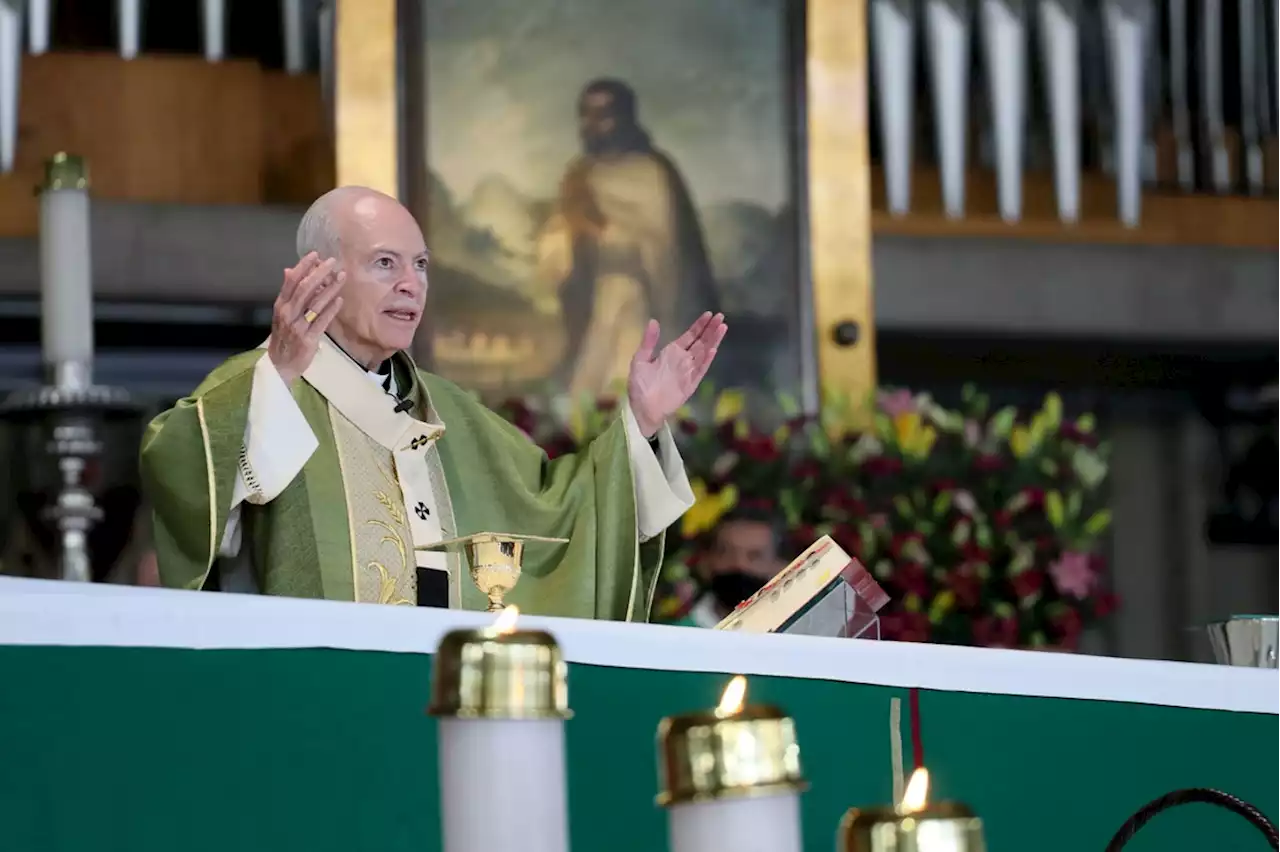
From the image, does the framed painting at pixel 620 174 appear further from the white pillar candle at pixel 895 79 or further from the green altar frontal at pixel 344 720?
the green altar frontal at pixel 344 720

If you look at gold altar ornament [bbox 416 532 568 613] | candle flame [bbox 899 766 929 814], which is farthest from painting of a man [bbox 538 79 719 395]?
candle flame [bbox 899 766 929 814]

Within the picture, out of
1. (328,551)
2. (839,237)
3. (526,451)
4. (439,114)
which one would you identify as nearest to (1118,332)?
(839,237)

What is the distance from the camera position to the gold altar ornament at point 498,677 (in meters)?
1.26

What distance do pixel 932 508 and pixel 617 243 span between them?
1505mm

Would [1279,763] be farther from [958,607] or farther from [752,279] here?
[752,279]

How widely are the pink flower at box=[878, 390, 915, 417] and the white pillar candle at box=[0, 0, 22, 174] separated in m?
2.55

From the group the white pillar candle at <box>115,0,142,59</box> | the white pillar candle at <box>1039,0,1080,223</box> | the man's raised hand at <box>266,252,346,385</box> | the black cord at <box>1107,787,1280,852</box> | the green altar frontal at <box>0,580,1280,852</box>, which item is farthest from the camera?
the white pillar candle at <box>1039,0,1080,223</box>

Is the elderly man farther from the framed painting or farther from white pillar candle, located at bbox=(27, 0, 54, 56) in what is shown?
white pillar candle, located at bbox=(27, 0, 54, 56)

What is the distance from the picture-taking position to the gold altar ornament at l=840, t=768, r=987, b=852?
122 cm

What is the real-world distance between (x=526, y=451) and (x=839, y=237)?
A: 2.74 m

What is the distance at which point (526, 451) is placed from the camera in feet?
13.3

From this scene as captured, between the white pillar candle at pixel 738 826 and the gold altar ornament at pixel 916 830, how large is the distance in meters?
0.04

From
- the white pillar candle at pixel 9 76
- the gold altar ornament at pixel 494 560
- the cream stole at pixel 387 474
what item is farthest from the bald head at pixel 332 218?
the white pillar candle at pixel 9 76

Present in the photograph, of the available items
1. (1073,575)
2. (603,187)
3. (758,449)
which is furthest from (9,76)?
(1073,575)
